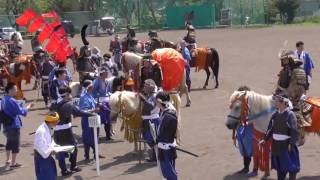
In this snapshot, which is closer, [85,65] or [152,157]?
[152,157]

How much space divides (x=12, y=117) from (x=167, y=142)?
3978 mm

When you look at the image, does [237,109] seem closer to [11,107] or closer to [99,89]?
[99,89]

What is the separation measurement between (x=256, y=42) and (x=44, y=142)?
3024 cm

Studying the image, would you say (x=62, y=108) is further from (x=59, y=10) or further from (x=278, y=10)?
(x=59, y=10)

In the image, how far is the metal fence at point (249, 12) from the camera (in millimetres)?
59000

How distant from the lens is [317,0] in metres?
78.9

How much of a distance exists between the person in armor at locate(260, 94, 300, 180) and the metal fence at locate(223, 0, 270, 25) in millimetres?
48808

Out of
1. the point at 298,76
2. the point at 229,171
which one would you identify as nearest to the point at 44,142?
the point at 229,171

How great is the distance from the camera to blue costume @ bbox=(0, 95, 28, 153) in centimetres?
1234

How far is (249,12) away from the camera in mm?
59406

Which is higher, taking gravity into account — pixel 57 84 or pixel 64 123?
pixel 57 84

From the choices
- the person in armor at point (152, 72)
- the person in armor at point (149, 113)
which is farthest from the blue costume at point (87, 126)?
the person in armor at point (152, 72)

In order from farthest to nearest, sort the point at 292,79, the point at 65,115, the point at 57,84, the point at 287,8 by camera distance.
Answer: the point at 287,8 < the point at 57,84 < the point at 292,79 < the point at 65,115

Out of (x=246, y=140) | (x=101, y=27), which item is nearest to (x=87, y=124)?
(x=246, y=140)
